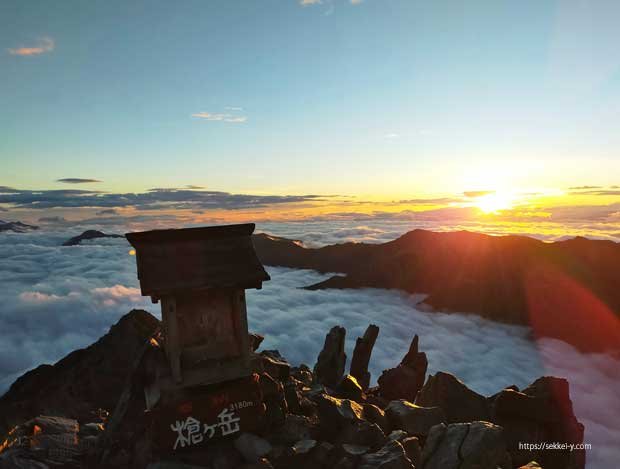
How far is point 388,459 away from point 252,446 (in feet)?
10.7

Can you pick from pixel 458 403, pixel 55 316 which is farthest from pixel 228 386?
pixel 55 316

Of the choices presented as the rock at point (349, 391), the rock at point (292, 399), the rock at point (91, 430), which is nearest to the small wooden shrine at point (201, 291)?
the rock at point (292, 399)

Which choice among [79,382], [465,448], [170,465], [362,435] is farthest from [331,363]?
[79,382]

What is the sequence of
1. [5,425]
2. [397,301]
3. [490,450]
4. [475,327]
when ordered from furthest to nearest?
[397,301], [475,327], [5,425], [490,450]

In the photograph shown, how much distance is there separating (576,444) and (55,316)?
138022 mm

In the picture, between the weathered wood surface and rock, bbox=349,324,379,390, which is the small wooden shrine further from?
rock, bbox=349,324,379,390

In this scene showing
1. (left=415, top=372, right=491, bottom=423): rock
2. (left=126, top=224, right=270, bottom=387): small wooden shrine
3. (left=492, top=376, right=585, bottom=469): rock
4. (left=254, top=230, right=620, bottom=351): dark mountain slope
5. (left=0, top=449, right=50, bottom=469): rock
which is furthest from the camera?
(left=254, top=230, right=620, bottom=351): dark mountain slope

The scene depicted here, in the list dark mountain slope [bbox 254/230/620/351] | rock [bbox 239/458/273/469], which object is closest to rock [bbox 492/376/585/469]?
rock [bbox 239/458/273/469]

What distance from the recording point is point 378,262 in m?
163

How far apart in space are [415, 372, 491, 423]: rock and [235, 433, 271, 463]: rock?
27.1 ft

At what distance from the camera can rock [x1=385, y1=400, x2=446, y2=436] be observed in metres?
11.5

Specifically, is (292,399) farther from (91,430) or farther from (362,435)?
(91,430)

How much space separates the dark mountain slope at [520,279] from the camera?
344ft

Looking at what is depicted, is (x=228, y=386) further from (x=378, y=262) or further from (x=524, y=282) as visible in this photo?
(x=378, y=262)
